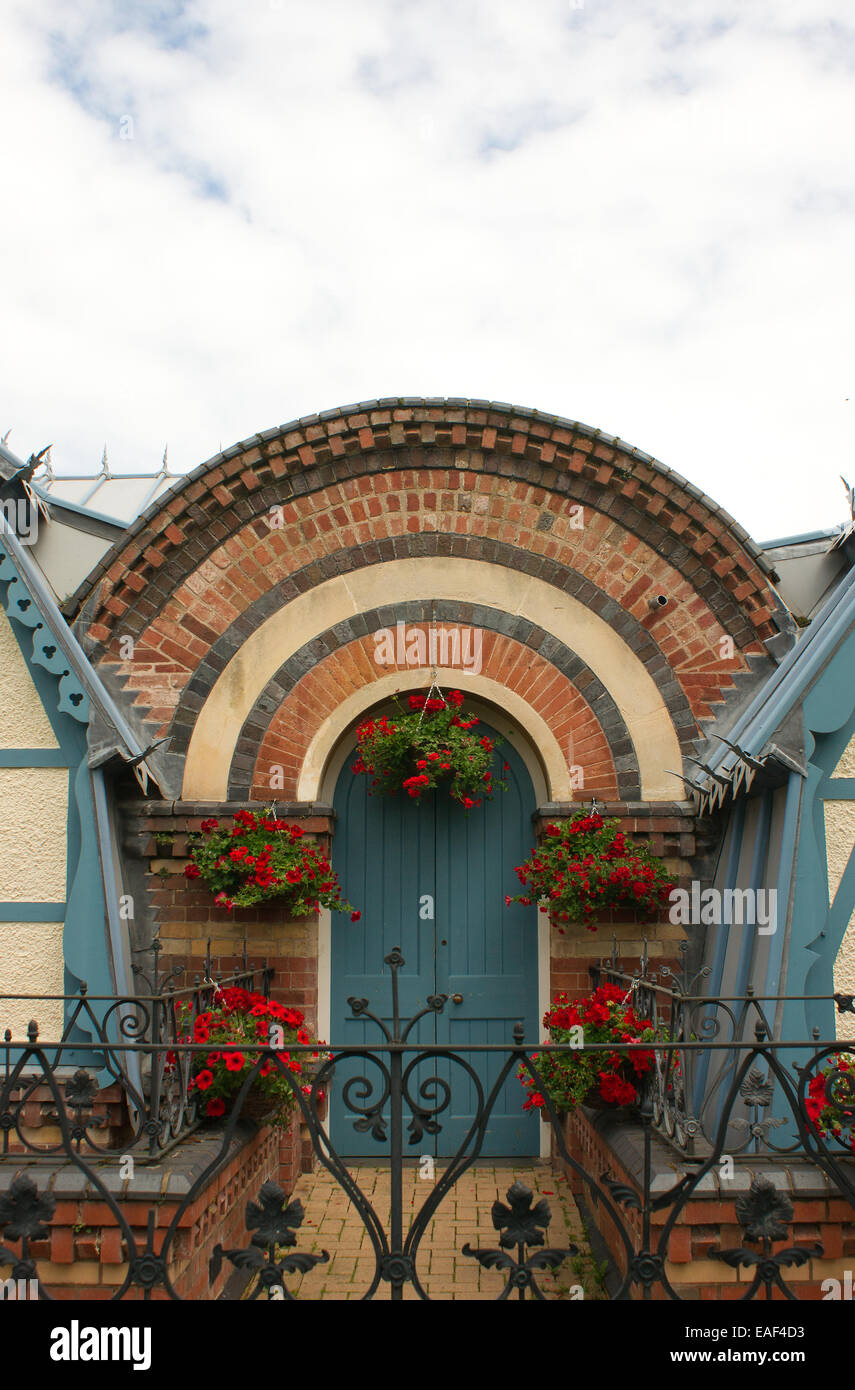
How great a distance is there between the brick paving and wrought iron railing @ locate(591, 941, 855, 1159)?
1062 millimetres

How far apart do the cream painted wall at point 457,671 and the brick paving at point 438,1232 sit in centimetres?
262

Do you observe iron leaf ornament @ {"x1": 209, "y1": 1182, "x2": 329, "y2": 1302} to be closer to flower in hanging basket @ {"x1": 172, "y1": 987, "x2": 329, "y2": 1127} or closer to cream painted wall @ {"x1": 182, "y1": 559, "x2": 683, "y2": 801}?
flower in hanging basket @ {"x1": 172, "y1": 987, "x2": 329, "y2": 1127}

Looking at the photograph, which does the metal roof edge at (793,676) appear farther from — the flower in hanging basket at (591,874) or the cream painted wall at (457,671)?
the flower in hanging basket at (591,874)

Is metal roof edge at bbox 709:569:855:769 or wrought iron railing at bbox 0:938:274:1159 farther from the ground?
metal roof edge at bbox 709:569:855:769

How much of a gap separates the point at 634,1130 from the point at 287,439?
5.10 meters

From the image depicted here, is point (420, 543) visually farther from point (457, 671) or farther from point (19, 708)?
point (19, 708)

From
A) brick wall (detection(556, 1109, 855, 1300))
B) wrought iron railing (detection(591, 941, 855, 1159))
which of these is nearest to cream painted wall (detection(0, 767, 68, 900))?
wrought iron railing (detection(591, 941, 855, 1159))

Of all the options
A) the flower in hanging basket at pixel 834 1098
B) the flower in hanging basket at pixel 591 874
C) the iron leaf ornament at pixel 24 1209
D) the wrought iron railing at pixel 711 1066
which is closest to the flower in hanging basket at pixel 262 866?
the flower in hanging basket at pixel 591 874

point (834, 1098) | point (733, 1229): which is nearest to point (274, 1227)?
point (733, 1229)

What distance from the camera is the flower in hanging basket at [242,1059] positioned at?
534 centimetres

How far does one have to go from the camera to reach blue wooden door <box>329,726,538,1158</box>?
703 cm

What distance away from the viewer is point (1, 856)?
6340 mm
